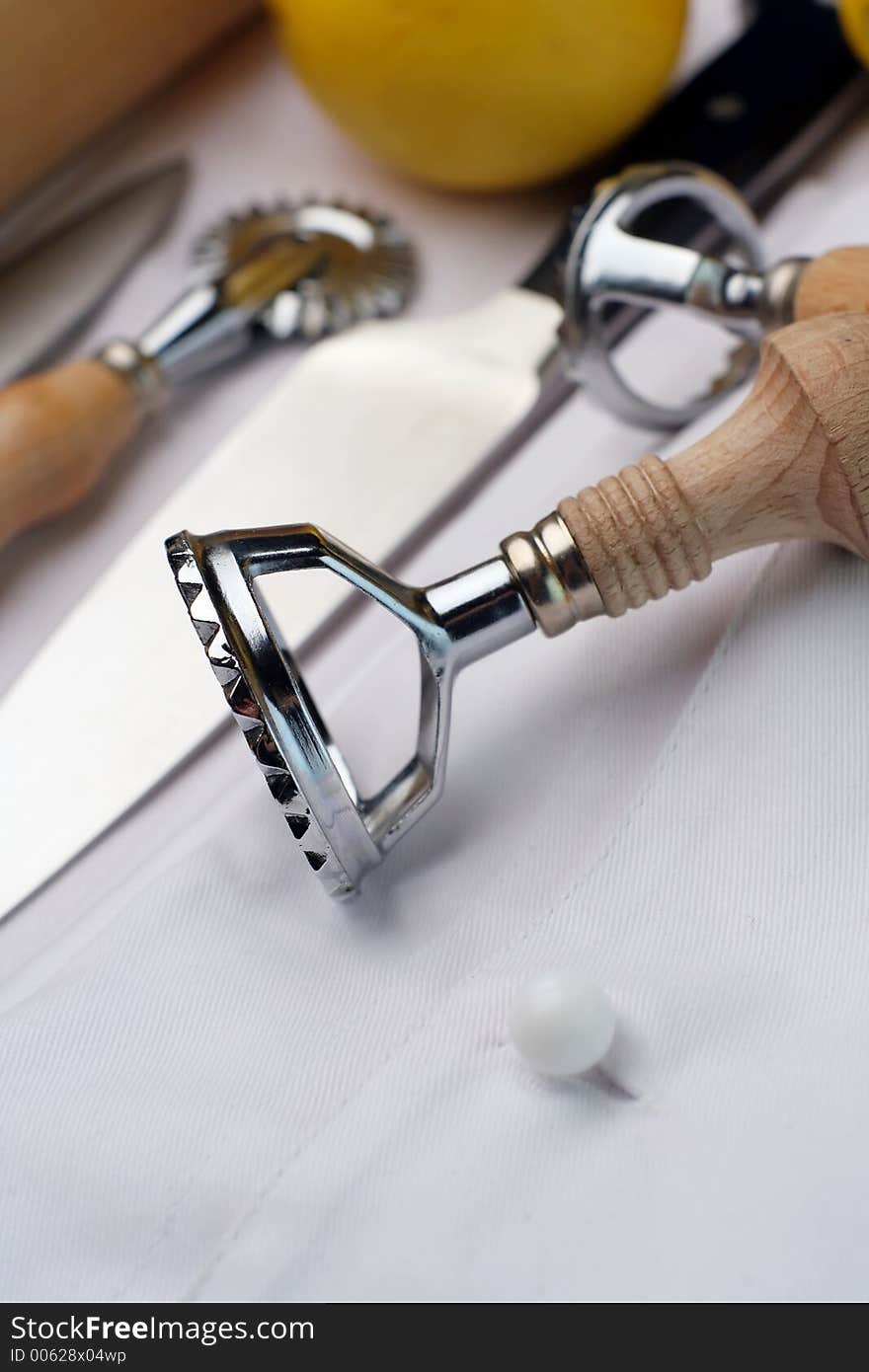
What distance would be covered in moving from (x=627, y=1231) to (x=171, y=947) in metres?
0.14

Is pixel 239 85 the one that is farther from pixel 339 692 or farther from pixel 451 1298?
pixel 451 1298

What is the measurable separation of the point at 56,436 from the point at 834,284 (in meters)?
0.28

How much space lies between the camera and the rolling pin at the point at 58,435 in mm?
492

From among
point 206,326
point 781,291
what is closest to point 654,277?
point 781,291

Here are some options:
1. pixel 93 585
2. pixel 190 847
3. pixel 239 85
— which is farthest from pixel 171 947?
pixel 239 85

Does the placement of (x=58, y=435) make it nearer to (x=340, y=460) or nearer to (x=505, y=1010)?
(x=340, y=460)

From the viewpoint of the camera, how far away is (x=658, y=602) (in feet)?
1.39

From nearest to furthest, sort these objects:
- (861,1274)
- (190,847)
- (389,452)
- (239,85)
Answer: (861,1274)
(190,847)
(389,452)
(239,85)

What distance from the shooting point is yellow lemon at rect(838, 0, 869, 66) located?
0.56 meters

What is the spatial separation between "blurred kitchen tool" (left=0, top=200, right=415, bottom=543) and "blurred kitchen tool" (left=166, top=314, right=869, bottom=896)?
180 millimetres

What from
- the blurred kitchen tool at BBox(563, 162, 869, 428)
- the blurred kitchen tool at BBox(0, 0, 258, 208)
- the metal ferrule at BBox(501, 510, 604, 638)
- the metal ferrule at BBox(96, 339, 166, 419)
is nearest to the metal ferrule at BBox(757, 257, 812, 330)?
the blurred kitchen tool at BBox(563, 162, 869, 428)

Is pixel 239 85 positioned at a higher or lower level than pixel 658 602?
higher

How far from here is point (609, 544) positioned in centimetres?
36

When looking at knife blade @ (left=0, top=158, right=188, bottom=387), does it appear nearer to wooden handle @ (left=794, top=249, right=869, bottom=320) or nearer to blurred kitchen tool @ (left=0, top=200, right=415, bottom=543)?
blurred kitchen tool @ (left=0, top=200, right=415, bottom=543)
